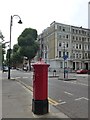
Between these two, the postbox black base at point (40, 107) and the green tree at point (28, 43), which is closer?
the postbox black base at point (40, 107)

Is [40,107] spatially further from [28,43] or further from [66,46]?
[66,46]

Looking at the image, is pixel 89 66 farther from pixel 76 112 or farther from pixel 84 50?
pixel 76 112

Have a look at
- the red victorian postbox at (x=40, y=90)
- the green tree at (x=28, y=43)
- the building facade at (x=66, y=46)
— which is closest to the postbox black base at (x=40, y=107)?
the red victorian postbox at (x=40, y=90)

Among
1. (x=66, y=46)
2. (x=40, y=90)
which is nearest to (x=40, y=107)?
(x=40, y=90)

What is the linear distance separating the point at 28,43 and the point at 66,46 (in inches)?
501

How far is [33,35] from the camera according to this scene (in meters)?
89.1

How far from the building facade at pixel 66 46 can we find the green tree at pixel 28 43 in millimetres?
4569

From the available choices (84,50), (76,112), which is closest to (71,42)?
(84,50)

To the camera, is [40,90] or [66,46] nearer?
[40,90]

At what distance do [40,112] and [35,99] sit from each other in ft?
1.42

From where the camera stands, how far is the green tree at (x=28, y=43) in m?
86.6

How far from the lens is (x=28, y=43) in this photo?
87125 millimetres

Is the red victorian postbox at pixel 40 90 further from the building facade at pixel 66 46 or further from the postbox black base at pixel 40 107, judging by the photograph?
the building facade at pixel 66 46

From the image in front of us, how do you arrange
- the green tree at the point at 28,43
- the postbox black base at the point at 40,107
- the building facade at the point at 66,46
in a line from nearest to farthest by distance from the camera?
the postbox black base at the point at 40,107
the green tree at the point at 28,43
the building facade at the point at 66,46
